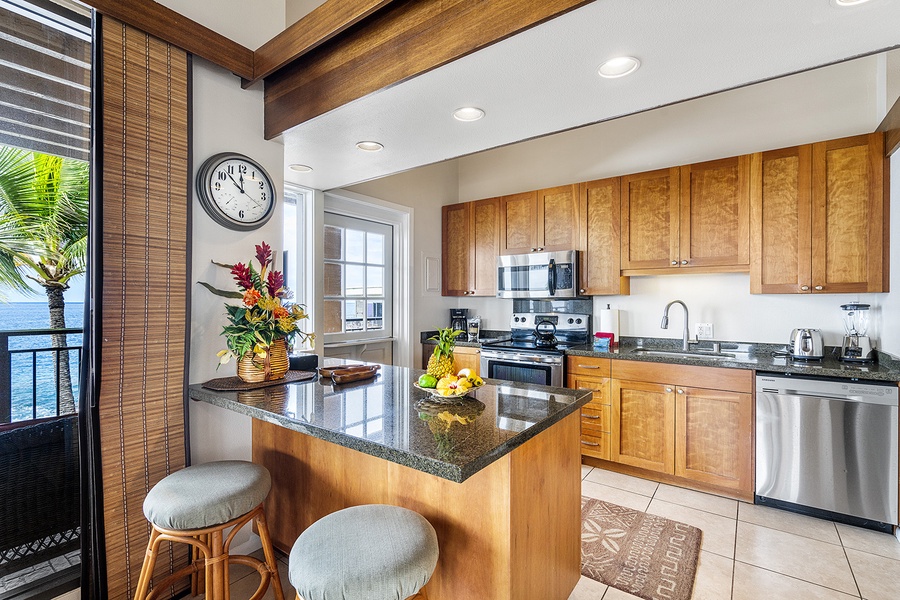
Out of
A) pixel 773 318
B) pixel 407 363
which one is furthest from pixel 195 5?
pixel 773 318

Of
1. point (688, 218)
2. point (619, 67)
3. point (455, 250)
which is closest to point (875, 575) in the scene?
point (688, 218)

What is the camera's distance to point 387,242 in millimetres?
3982

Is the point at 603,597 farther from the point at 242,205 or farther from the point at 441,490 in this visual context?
the point at 242,205

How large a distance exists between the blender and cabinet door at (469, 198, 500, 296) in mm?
2532

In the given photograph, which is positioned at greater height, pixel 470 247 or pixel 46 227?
pixel 470 247

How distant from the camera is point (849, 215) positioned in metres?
2.56

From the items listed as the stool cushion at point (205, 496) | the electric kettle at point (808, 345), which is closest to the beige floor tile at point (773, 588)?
the electric kettle at point (808, 345)

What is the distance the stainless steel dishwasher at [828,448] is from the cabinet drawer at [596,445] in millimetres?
921

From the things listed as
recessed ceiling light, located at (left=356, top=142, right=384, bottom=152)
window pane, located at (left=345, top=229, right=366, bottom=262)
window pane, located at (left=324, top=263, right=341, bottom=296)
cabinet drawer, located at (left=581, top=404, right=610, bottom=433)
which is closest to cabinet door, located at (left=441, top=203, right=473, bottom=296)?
window pane, located at (left=345, top=229, right=366, bottom=262)

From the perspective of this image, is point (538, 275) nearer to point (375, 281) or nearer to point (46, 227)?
point (375, 281)

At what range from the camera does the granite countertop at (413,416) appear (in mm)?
1095

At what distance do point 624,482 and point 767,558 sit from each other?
3.18 feet

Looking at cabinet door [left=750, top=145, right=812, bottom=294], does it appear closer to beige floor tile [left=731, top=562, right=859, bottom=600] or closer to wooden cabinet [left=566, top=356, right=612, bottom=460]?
wooden cabinet [left=566, top=356, right=612, bottom=460]

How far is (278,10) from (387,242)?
6.78 feet
